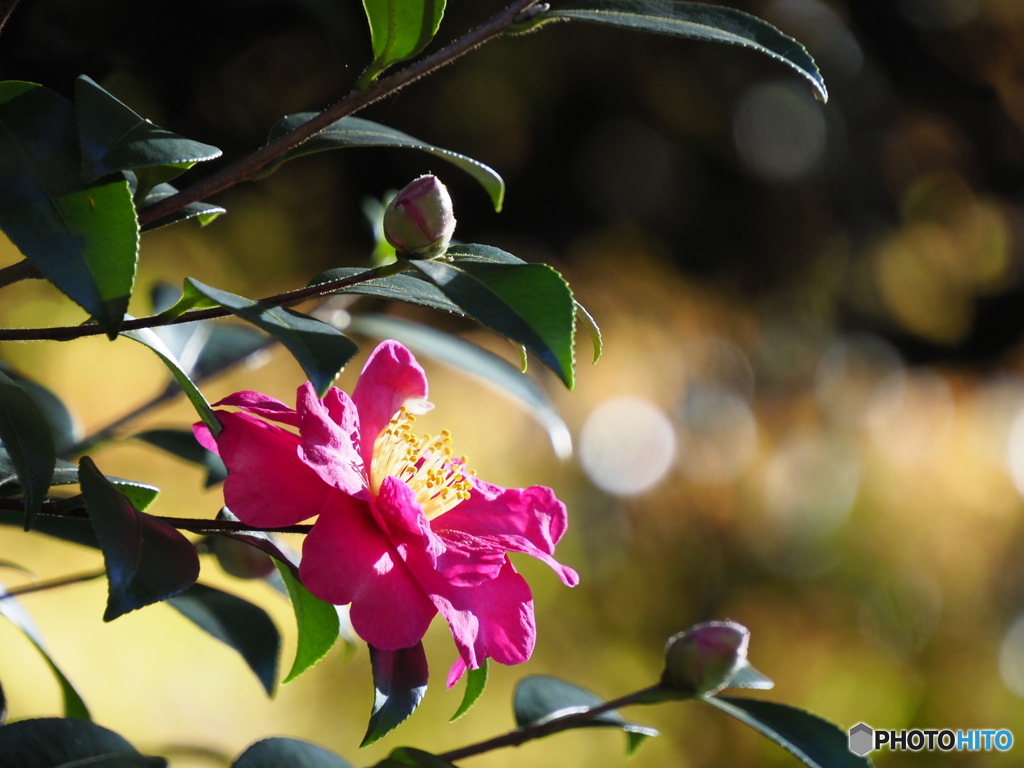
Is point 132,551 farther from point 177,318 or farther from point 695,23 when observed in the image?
point 695,23

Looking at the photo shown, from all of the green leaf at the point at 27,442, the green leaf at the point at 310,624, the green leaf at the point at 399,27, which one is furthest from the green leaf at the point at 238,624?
the green leaf at the point at 399,27

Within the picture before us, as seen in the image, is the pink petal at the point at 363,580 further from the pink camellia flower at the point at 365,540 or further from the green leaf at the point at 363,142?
the green leaf at the point at 363,142

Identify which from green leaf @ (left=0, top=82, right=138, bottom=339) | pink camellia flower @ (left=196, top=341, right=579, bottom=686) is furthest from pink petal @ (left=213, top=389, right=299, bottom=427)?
green leaf @ (left=0, top=82, right=138, bottom=339)

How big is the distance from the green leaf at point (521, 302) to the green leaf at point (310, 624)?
0.18m

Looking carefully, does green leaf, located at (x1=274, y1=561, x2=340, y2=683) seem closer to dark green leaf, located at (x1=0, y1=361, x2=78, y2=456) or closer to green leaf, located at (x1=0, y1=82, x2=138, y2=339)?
green leaf, located at (x1=0, y1=82, x2=138, y2=339)

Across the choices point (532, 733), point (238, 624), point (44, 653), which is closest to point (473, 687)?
point (532, 733)

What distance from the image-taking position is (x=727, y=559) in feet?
5.64

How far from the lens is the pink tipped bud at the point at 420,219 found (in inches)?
14.2

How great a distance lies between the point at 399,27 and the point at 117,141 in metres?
0.13

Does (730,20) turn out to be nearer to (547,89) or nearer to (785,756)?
(547,89)

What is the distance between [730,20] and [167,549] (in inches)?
12.4

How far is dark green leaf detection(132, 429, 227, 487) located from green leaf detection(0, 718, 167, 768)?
240 mm

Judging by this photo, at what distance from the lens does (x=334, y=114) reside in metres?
0.37

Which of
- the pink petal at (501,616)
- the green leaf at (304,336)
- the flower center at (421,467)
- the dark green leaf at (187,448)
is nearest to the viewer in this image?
the green leaf at (304,336)
